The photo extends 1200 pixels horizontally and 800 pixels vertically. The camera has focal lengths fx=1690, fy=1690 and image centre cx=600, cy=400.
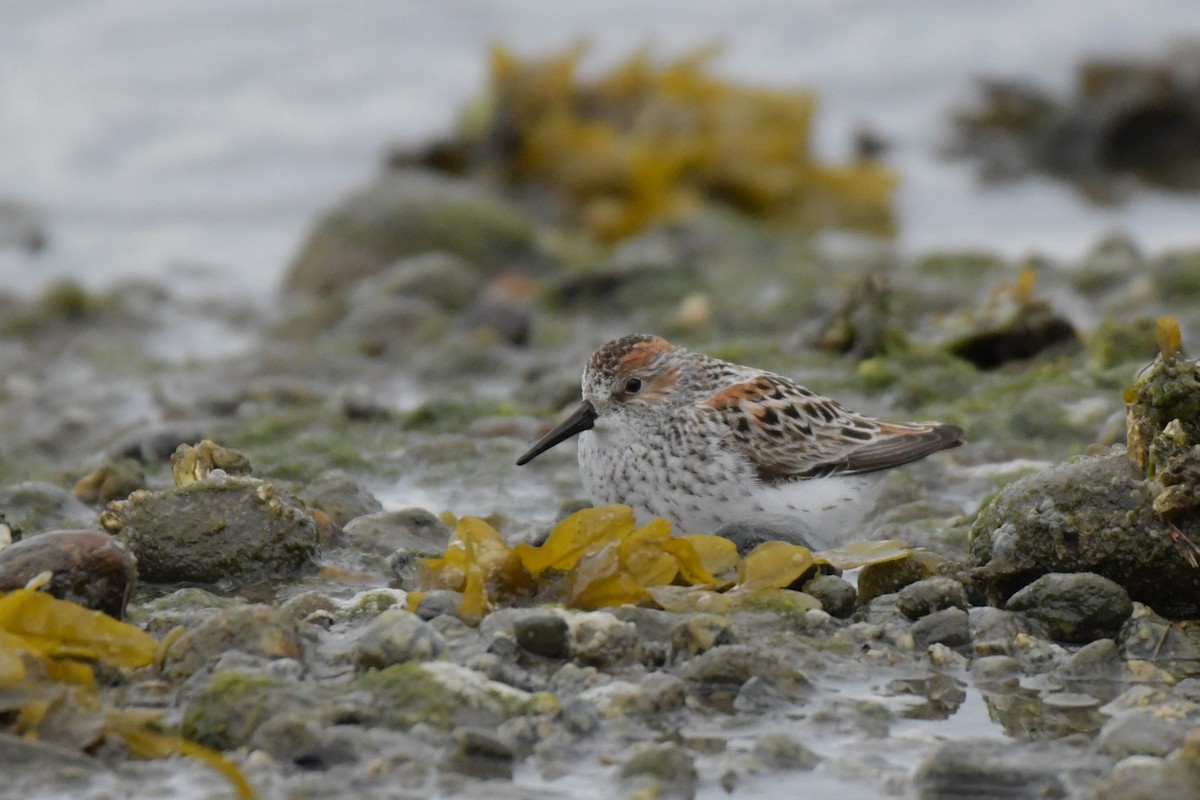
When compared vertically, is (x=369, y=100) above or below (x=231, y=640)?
above

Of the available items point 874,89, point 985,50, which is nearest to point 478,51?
point 874,89

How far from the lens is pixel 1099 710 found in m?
4.43

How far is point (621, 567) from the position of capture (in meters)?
5.36

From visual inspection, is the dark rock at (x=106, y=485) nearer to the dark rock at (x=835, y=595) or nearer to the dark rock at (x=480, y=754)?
the dark rock at (x=835, y=595)

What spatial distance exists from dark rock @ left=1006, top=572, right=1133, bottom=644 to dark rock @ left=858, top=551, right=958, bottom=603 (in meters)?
0.51

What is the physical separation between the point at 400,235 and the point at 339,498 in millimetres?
6587

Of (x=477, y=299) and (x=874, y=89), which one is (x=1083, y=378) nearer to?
(x=477, y=299)

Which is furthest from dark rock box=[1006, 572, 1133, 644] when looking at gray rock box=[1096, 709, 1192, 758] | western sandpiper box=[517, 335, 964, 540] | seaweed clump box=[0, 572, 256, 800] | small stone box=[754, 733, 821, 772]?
seaweed clump box=[0, 572, 256, 800]

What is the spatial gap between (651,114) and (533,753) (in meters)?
11.7

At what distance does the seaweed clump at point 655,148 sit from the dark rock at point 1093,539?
9.64 m

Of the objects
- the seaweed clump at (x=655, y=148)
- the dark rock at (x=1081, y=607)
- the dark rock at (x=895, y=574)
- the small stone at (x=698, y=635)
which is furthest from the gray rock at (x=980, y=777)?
the seaweed clump at (x=655, y=148)

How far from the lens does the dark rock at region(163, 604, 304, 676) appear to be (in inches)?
179

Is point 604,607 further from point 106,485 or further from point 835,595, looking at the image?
point 106,485

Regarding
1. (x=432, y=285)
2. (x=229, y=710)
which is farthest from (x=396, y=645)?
(x=432, y=285)
